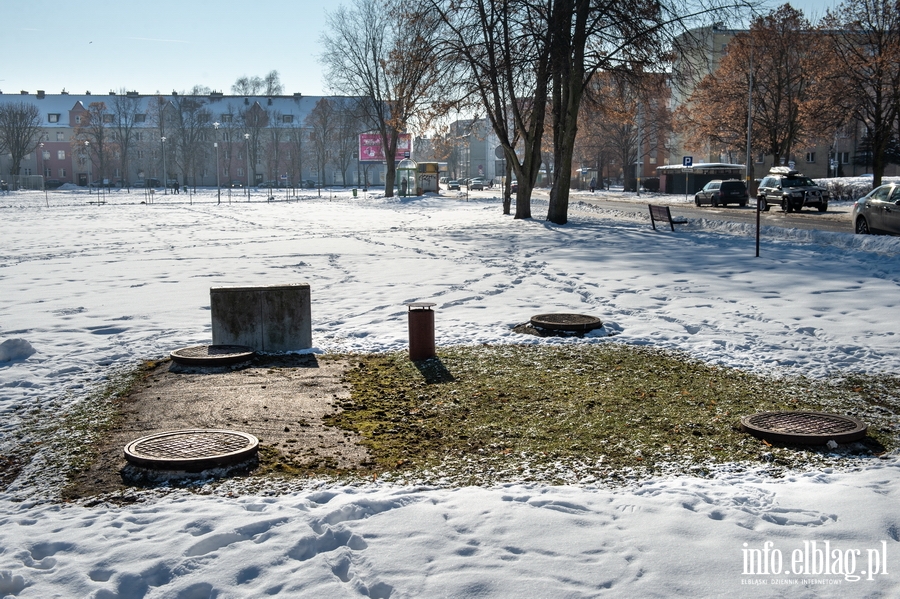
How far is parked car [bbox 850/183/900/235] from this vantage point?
71.8 feet

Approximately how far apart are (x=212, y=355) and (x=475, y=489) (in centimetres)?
454

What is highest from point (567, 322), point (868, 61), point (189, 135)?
point (189, 135)

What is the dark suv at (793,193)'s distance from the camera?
39.0 metres

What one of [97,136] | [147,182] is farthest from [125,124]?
[147,182]

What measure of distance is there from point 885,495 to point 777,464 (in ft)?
2.55

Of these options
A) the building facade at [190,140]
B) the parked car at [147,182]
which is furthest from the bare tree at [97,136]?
the parked car at [147,182]

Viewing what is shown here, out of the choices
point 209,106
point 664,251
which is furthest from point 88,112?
point 664,251

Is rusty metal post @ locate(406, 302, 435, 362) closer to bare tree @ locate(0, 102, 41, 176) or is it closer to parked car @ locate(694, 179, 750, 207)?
parked car @ locate(694, 179, 750, 207)

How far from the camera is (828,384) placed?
782 cm

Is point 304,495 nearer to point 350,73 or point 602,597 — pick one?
point 602,597

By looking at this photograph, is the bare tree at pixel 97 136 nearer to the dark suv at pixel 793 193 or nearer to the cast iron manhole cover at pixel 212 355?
the dark suv at pixel 793 193

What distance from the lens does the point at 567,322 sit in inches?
418
